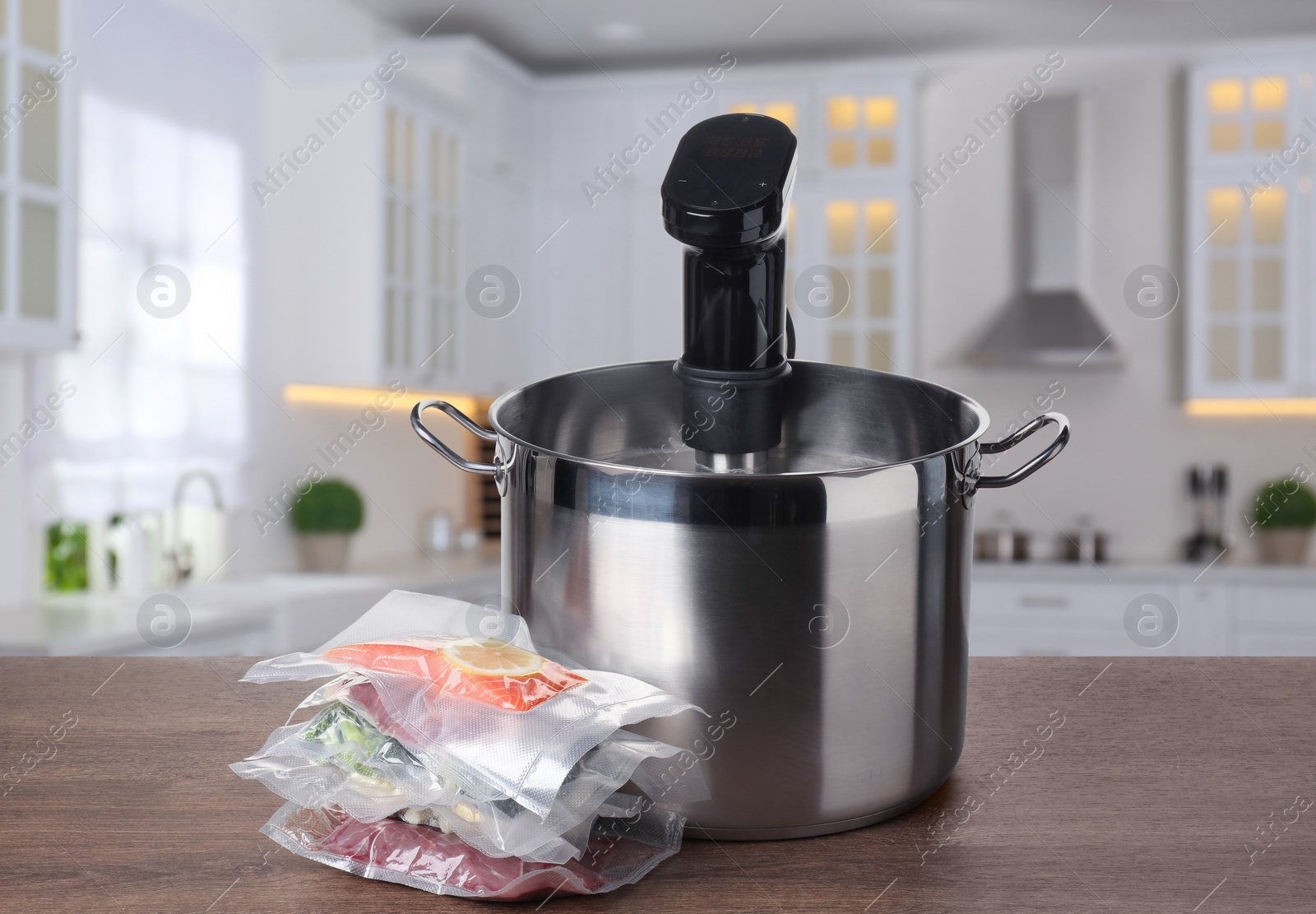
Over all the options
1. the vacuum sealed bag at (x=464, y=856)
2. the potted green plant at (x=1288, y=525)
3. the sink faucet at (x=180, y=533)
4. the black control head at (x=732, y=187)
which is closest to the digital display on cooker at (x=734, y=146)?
the black control head at (x=732, y=187)

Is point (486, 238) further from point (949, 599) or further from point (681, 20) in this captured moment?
point (949, 599)

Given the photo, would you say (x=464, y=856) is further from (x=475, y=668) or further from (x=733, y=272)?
(x=733, y=272)

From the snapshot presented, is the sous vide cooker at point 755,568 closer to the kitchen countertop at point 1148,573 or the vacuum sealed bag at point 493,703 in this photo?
the vacuum sealed bag at point 493,703

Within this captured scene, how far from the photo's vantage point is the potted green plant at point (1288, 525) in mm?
3604

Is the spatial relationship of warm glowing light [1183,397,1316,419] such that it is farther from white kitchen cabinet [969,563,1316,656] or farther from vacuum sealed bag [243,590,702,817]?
vacuum sealed bag [243,590,702,817]

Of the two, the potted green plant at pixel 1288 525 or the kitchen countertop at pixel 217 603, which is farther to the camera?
the potted green plant at pixel 1288 525

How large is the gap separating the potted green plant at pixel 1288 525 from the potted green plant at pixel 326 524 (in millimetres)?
3059

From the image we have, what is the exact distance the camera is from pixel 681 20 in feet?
11.6

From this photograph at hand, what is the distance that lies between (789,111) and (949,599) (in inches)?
144

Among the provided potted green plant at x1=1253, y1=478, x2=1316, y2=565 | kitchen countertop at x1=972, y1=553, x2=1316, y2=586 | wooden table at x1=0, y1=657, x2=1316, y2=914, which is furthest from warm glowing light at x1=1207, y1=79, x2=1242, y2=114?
wooden table at x1=0, y1=657, x2=1316, y2=914

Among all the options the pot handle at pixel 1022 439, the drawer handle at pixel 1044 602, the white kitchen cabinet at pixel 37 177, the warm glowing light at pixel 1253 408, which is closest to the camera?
the pot handle at pixel 1022 439

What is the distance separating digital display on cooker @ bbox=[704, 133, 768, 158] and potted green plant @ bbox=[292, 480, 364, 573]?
2.83m

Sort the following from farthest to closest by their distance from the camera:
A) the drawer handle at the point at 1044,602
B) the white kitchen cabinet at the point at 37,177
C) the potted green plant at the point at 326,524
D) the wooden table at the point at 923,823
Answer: the drawer handle at the point at 1044,602
the potted green plant at the point at 326,524
the white kitchen cabinet at the point at 37,177
the wooden table at the point at 923,823

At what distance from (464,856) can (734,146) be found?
29 cm
